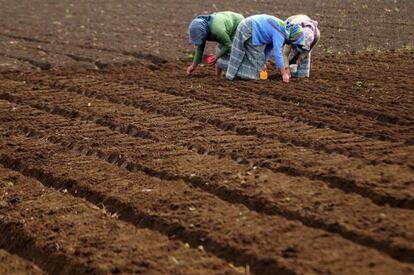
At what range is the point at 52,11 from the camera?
19.5 m

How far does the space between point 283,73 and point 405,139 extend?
3285mm

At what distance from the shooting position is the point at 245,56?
945 cm

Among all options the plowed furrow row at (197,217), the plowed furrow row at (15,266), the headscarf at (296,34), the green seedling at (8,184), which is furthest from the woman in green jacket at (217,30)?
the plowed furrow row at (15,266)

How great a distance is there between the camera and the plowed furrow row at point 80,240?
398 centimetres

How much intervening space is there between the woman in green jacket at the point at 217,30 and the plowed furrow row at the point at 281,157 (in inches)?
80.8

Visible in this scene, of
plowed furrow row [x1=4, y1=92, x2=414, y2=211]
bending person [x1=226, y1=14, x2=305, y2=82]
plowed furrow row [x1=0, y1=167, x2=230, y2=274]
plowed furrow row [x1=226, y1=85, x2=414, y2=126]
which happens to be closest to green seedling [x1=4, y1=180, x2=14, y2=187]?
plowed furrow row [x1=0, y1=167, x2=230, y2=274]

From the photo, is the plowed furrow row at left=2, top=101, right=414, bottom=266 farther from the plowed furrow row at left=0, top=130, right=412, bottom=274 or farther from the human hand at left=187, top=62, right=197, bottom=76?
the human hand at left=187, top=62, right=197, bottom=76

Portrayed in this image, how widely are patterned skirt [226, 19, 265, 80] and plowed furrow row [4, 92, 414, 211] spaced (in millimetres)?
2122

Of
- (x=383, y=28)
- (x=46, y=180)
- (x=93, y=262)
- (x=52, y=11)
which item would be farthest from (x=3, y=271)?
(x=52, y=11)

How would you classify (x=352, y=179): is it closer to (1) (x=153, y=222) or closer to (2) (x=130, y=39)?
(1) (x=153, y=222)

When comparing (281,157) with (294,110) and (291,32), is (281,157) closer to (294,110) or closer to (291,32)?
(294,110)

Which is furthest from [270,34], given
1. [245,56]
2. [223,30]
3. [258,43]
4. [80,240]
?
[80,240]

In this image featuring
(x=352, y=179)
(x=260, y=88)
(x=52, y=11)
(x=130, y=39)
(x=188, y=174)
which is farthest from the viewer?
(x=52, y=11)

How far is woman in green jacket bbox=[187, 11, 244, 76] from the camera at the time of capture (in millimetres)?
9477
